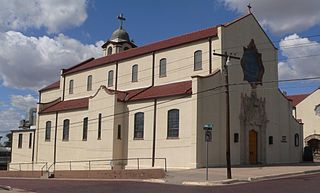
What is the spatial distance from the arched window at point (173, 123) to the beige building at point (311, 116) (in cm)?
3118

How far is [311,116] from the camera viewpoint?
204ft

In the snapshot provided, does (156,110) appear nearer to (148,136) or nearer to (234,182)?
(148,136)

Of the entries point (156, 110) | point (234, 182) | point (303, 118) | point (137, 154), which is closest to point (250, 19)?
point (156, 110)

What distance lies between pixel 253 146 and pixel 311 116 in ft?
85.5

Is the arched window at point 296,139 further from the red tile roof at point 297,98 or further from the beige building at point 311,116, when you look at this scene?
the red tile roof at point 297,98

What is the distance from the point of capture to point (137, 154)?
1516 inches

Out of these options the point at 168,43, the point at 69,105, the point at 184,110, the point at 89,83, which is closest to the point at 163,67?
the point at 168,43

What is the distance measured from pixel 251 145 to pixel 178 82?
837 cm

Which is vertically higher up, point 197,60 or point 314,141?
point 197,60

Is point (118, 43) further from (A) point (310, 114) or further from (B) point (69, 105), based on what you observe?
(A) point (310, 114)

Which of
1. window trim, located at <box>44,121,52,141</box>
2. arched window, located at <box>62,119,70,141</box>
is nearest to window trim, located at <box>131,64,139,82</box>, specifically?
arched window, located at <box>62,119,70,141</box>

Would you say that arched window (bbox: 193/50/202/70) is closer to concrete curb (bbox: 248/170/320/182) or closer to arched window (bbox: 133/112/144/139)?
arched window (bbox: 133/112/144/139)

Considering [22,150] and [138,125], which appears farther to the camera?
[22,150]

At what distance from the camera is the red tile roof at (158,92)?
116 ft
